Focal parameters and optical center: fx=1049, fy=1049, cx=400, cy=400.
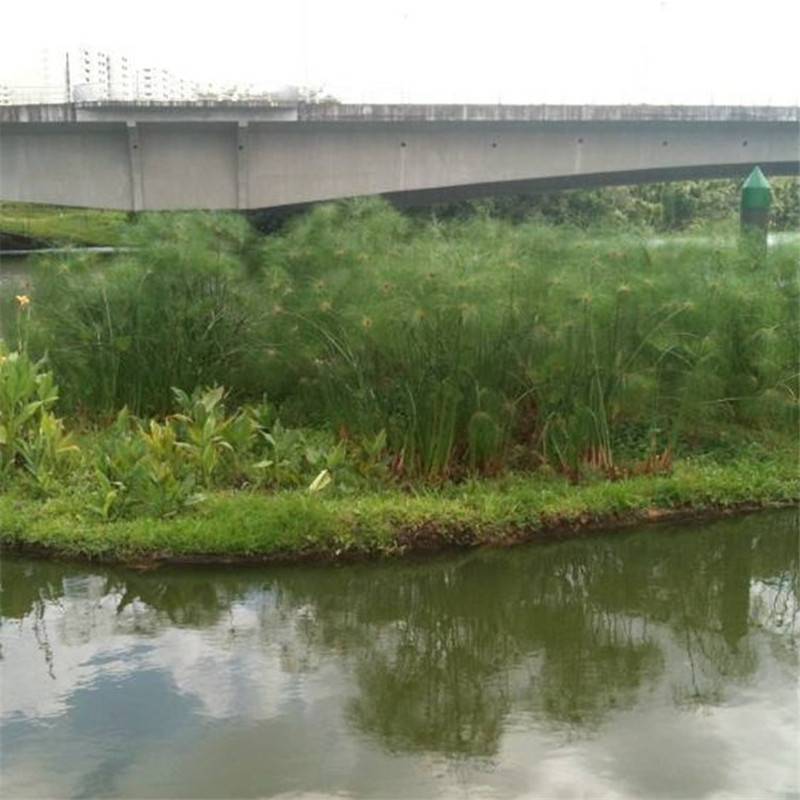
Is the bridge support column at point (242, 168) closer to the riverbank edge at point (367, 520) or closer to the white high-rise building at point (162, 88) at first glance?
the white high-rise building at point (162, 88)

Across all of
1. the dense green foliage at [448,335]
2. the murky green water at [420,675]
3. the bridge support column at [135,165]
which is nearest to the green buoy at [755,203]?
the dense green foliage at [448,335]

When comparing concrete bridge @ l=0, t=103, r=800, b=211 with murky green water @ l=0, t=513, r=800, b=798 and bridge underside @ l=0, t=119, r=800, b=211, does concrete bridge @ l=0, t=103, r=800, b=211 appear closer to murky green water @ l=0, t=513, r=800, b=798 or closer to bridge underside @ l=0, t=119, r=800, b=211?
bridge underside @ l=0, t=119, r=800, b=211

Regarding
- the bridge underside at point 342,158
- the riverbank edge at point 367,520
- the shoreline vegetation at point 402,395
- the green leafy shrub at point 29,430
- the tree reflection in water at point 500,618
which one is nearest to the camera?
the tree reflection in water at point 500,618

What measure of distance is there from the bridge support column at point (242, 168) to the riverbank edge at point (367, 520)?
9.23m

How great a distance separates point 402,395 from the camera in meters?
6.32

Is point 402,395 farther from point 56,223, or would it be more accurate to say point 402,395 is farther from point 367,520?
point 56,223

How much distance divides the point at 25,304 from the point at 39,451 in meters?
1.94

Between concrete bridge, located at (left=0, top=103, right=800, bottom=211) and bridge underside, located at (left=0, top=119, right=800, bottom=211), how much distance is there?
0.7 inches

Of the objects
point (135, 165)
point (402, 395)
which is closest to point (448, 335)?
point (402, 395)

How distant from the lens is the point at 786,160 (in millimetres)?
17859

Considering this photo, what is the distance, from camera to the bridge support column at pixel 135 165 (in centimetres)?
1405

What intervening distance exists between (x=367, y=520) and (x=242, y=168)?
994 cm

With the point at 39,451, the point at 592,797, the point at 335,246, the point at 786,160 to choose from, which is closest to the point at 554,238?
the point at 335,246

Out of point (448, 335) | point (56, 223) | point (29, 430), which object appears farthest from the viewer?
Result: point (56, 223)
